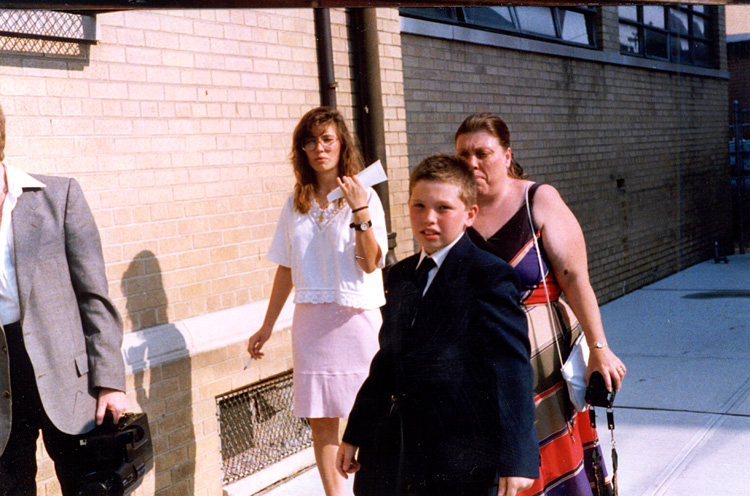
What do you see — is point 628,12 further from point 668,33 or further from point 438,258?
point 438,258

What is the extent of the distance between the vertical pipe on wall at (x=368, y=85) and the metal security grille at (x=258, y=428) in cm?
118

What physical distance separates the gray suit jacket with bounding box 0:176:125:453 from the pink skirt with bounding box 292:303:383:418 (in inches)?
42.3

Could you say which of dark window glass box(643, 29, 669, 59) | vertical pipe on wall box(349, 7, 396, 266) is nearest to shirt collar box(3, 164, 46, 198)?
vertical pipe on wall box(349, 7, 396, 266)

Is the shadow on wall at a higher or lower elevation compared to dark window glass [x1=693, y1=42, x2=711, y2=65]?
lower

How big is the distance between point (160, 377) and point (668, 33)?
10588mm

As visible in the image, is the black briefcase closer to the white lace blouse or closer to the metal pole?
the white lace blouse

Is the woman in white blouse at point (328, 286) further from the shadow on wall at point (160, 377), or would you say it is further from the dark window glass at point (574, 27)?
the dark window glass at point (574, 27)

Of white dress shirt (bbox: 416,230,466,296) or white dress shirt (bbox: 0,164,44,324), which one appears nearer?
white dress shirt (bbox: 416,230,466,296)

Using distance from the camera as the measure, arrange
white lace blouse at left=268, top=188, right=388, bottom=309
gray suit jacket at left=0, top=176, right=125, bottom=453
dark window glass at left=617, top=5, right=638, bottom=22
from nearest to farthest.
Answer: gray suit jacket at left=0, top=176, right=125, bottom=453
white lace blouse at left=268, top=188, right=388, bottom=309
dark window glass at left=617, top=5, right=638, bottom=22

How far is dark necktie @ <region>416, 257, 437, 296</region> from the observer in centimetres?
236

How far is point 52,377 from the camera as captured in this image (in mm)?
2621

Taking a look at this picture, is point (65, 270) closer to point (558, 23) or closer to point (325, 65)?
point (325, 65)

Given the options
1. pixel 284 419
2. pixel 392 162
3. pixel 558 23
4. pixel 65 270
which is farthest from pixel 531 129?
pixel 65 270

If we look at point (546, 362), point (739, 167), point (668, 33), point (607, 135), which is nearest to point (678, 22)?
point (668, 33)
